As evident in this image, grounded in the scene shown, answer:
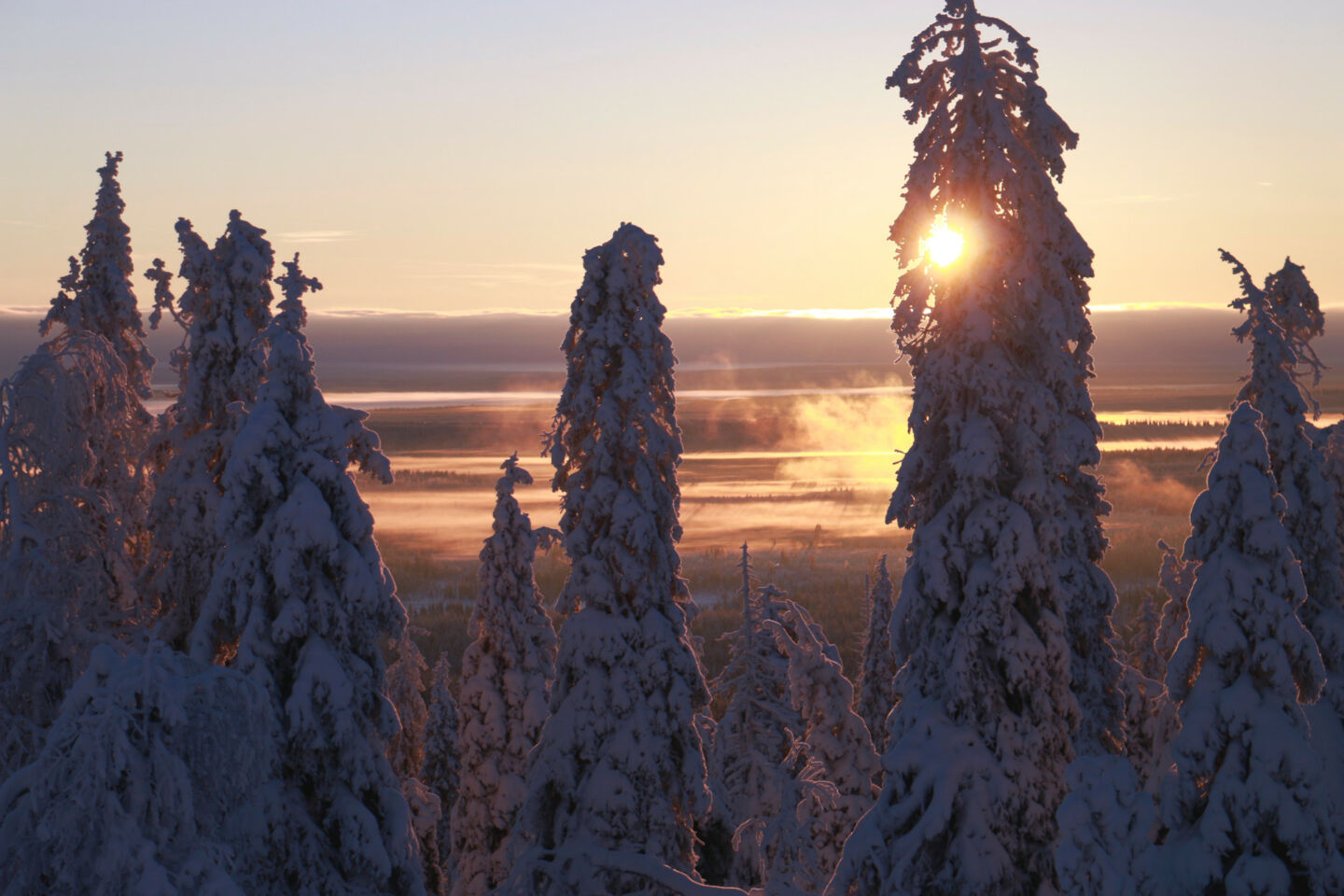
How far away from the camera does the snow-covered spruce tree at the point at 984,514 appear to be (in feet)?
58.8

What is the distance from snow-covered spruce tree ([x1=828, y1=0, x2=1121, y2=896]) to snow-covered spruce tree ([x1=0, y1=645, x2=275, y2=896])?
34.8 ft

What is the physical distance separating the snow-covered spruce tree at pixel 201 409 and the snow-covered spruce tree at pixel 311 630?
4.56 m

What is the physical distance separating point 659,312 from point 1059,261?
7.66 metres

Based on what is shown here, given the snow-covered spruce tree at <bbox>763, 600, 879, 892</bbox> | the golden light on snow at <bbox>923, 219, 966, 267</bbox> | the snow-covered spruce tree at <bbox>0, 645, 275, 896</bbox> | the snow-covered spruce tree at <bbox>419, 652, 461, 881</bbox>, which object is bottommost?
the snow-covered spruce tree at <bbox>419, 652, 461, 881</bbox>

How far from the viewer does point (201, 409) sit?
80.7 ft

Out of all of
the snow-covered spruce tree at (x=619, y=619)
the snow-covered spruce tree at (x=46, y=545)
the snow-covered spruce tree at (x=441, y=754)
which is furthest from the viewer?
the snow-covered spruce tree at (x=441, y=754)

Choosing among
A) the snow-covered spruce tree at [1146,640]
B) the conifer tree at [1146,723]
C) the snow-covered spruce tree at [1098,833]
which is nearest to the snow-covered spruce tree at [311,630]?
the snow-covered spruce tree at [1098,833]

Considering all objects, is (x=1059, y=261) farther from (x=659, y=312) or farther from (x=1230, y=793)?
(x=1230, y=793)

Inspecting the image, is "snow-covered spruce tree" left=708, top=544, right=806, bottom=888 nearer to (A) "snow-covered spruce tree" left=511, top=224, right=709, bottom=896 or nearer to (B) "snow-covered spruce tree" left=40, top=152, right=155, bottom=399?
(A) "snow-covered spruce tree" left=511, top=224, right=709, bottom=896

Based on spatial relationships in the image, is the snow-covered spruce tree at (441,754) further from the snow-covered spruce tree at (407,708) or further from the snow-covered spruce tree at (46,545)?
the snow-covered spruce tree at (46,545)

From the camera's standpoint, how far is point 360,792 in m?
19.0

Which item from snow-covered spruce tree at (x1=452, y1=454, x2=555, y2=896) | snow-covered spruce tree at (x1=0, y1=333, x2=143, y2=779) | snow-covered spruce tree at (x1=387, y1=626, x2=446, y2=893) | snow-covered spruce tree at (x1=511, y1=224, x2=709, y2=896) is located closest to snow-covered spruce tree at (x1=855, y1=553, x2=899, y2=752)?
snow-covered spruce tree at (x1=452, y1=454, x2=555, y2=896)

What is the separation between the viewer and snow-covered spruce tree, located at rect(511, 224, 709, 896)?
21922mm

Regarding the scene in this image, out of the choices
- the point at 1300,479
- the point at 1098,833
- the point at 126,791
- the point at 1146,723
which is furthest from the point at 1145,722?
the point at 126,791
